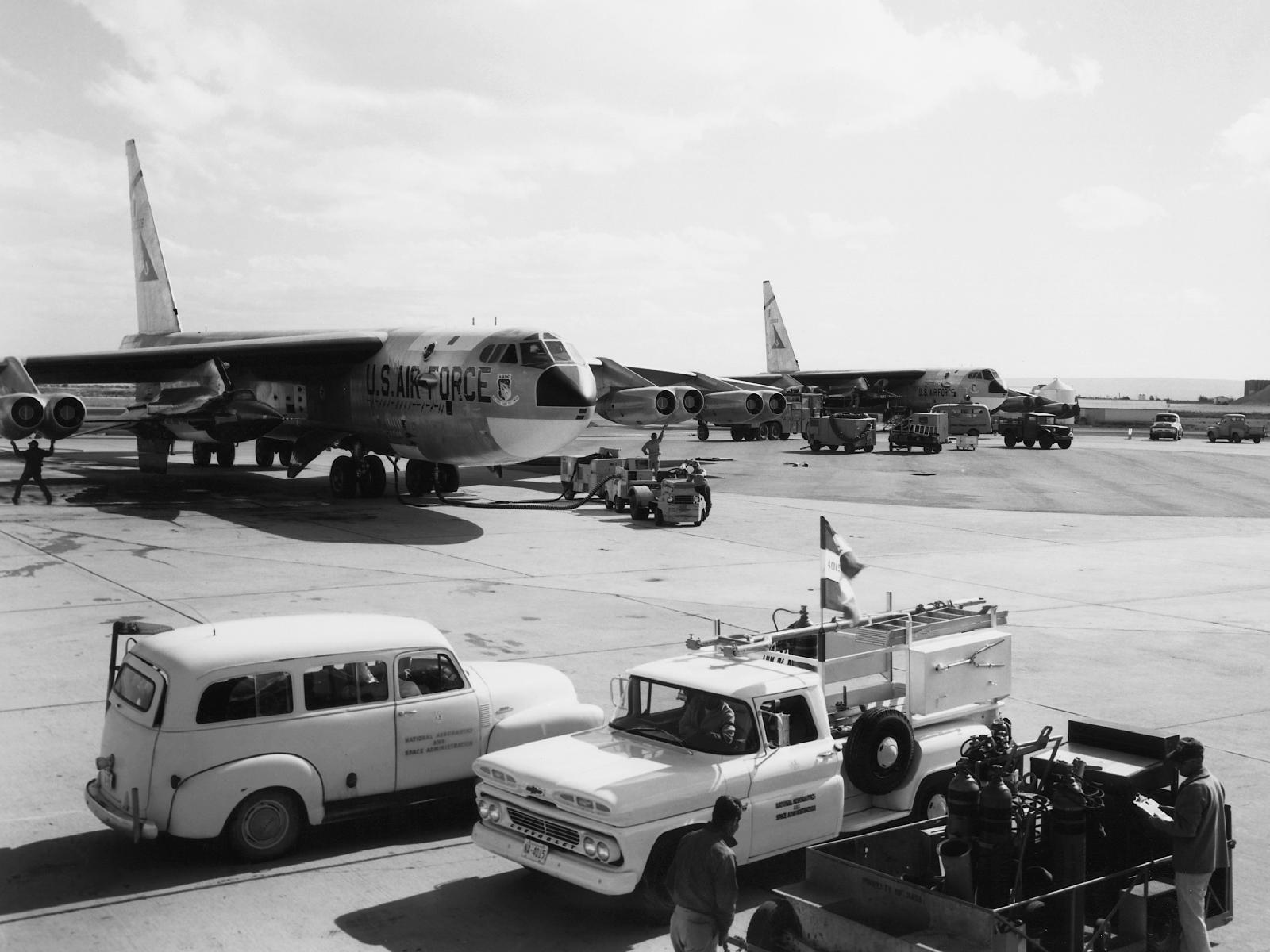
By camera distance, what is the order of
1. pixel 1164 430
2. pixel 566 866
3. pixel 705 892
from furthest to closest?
pixel 1164 430, pixel 566 866, pixel 705 892

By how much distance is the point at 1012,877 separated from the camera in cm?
692

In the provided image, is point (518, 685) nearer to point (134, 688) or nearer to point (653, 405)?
point (134, 688)

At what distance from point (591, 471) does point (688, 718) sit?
78.9 feet

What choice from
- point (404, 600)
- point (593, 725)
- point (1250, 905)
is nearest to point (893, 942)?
point (1250, 905)

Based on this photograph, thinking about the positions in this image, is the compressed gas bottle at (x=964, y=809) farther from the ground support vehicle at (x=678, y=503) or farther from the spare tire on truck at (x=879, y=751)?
the ground support vehicle at (x=678, y=503)

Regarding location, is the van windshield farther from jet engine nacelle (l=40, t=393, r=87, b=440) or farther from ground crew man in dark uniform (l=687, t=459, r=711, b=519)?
jet engine nacelle (l=40, t=393, r=87, b=440)

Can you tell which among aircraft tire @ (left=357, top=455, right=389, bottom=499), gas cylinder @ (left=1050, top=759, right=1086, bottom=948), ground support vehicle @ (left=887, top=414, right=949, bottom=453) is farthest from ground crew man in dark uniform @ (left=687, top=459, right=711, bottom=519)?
ground support vehicle @ (left=887, top=414, right=949, bottom=453)

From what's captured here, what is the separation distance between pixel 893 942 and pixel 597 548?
17680 millimetres

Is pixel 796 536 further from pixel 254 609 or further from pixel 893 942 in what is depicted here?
pixel 893 942

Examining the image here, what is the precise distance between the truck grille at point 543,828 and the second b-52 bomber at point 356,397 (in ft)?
62.5

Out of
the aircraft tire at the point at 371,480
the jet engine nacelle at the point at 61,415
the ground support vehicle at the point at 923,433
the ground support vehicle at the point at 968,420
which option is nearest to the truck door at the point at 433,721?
the aircraft tire at the point at 371,480

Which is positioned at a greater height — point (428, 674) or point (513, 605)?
point (428, 674)

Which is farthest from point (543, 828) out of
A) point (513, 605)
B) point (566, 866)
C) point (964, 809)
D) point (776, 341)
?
point (776, 341)

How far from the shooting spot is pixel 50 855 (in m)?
8.54
